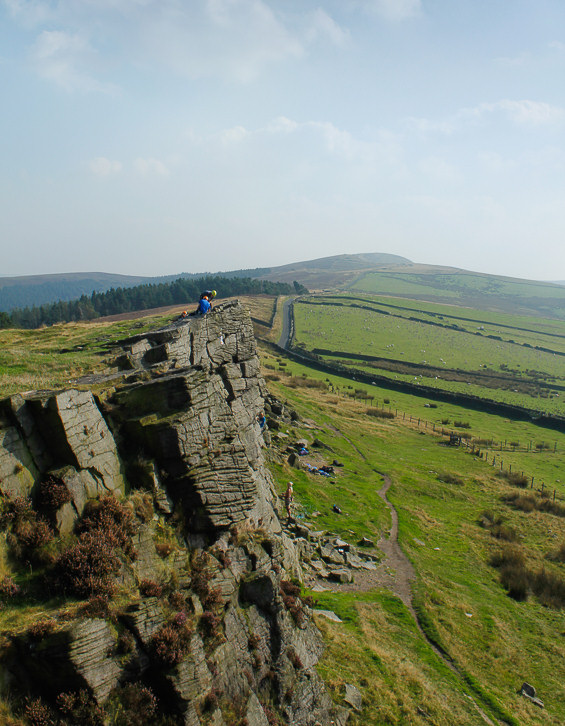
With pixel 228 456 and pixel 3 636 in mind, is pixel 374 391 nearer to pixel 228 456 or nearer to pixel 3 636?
pixel 228 456

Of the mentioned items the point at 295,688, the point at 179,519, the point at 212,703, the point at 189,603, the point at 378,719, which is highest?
the point at 179,519

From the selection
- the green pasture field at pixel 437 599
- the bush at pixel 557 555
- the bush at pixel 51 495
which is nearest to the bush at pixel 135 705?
the bush at pixel 51 495

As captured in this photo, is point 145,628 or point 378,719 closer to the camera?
point 145,628

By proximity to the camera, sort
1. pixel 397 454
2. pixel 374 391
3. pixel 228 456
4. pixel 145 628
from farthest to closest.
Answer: pixel 374 391 → pixel 397 454 → pixel 228 456 → pixel 145 628

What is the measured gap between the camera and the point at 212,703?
13.6 meters

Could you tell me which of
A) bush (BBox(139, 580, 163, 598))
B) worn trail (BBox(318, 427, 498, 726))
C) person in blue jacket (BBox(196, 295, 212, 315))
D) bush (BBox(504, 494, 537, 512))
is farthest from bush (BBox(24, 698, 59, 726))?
bush (BBox(504, 494, 537, 512))

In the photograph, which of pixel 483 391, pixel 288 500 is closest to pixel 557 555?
pixel 288 500

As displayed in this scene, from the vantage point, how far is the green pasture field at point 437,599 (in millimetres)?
21891

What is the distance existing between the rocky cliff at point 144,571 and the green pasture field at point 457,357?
11804cm

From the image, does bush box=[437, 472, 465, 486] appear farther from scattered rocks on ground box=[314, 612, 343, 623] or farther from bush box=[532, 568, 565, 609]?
scattered rocks on ground box=[314, 612, 343, 623]

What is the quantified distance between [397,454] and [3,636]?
222 feet

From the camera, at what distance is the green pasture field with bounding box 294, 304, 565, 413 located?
5192 inches

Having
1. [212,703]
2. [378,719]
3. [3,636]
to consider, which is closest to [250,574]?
[212,703]

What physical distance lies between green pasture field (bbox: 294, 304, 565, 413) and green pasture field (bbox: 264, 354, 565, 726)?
53.0m
